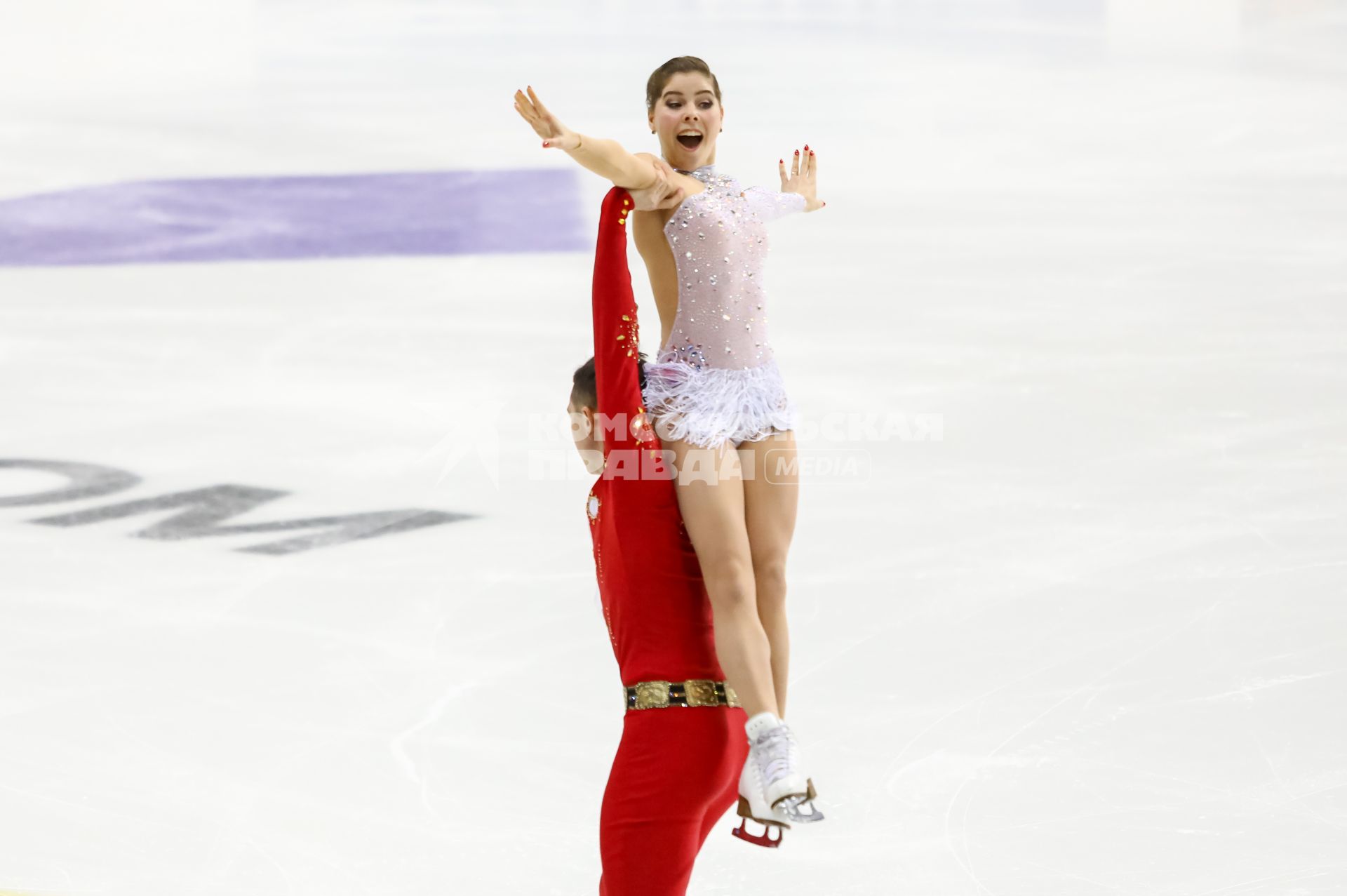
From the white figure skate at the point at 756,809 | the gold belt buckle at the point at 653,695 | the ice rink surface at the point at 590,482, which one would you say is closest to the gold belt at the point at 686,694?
the gold belt buckle at the point at 653,695

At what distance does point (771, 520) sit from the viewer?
2352 mm

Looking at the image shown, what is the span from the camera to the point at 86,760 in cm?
355

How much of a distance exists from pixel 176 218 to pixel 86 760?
4341 mm

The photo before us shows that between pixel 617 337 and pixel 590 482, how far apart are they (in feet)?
9.18

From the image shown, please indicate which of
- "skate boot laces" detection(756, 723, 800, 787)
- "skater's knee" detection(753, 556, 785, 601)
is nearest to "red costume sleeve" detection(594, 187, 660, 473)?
"skater's knee" detection(753, 556, 785, 601)

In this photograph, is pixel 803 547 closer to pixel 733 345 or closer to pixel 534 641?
pixel 534 641

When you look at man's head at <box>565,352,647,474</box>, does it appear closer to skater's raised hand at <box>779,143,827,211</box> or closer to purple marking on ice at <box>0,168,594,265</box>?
skater's raised hand at <box>779,143,827,211</box>

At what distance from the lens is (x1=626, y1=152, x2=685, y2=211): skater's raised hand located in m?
2.31

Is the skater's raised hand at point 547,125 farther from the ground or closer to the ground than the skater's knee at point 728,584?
farther from the ground

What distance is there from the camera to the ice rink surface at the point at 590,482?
3.37 meters

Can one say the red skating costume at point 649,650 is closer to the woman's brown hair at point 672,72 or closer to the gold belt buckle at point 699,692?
the gold belt buckle at point 699,692

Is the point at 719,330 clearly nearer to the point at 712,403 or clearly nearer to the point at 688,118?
the point at 712,403

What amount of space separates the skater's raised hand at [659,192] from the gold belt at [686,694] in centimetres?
69

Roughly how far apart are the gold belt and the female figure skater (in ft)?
0.26
